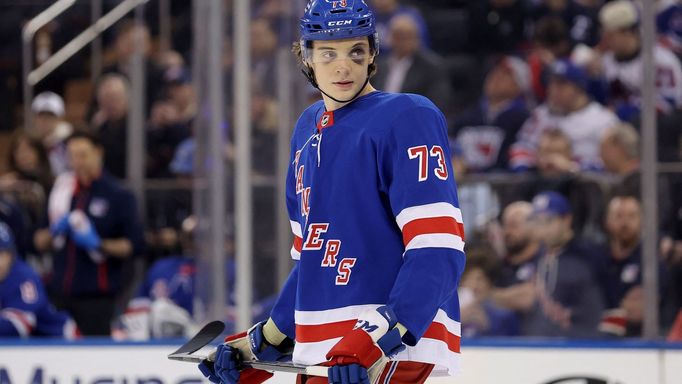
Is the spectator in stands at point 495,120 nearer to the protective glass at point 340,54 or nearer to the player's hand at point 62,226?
the player's hand at point 62,226

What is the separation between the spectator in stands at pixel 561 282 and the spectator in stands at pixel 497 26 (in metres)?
1.73

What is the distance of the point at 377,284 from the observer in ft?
7.13

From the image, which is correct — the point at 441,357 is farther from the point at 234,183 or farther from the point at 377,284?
the point at 234,183

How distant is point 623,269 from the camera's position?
4.10 meters

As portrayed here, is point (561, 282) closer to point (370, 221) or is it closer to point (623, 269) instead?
point (623, 269)

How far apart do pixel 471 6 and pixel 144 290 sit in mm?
2213

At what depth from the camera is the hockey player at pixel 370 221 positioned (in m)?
2.06

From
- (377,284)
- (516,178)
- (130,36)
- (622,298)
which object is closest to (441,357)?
(377,284)

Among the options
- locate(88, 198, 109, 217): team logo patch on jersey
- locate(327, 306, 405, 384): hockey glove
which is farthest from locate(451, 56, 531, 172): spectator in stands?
locate(327, 306, 405, 384): hockey glove

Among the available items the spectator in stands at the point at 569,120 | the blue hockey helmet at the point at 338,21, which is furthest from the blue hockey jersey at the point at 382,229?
the spectator in stands at the point at 569,120

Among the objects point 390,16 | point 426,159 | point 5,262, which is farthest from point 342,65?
point 390,16

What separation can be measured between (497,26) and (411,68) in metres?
0.87

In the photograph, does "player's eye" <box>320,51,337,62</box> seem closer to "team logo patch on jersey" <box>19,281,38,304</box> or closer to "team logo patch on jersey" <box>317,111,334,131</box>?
"team logo patch on jersey" <box>317,111,334,131</box>

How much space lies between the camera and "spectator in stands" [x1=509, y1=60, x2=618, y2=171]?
4.89 metres
